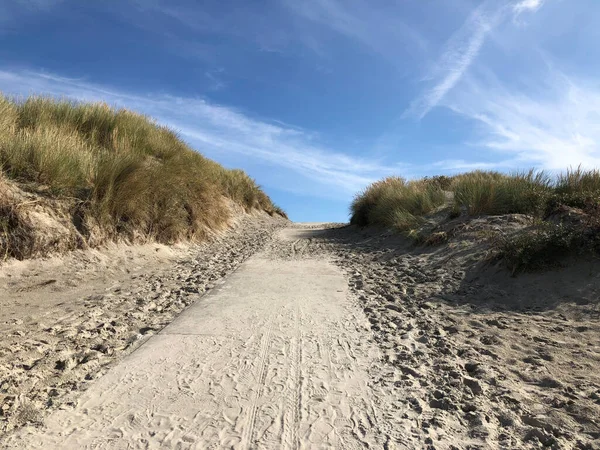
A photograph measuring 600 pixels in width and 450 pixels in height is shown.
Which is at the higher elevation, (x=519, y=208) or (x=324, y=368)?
(x=519, y=208)

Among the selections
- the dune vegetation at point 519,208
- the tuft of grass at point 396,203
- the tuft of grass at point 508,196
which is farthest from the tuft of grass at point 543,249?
the tuft of grass at point 396,203

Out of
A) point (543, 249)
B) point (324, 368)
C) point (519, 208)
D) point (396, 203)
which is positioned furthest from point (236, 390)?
point (396, 203)

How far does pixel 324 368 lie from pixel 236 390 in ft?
2.62

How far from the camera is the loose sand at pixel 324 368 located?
250cm

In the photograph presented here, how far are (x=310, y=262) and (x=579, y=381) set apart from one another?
5.91 meters

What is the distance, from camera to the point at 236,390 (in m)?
2.97

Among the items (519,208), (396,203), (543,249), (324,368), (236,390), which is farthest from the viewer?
(396,203)

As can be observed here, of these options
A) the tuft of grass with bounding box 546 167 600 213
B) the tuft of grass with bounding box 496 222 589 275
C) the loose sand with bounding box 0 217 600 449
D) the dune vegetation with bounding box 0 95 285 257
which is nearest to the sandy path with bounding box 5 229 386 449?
the loose sand with bounding box 0 217 600 449

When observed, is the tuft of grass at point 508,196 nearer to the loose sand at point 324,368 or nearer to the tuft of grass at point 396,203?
the tuft of grass at point 396,203

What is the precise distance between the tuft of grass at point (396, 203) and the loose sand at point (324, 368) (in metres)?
5.55

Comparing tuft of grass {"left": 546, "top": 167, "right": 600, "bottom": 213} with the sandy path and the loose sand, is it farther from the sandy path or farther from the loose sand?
the sandy path

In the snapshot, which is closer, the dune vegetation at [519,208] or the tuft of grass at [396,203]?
the dune vegetation at [519,208]

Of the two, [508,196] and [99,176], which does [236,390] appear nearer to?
[99,176]

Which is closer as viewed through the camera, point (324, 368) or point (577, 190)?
point (324, 368)
